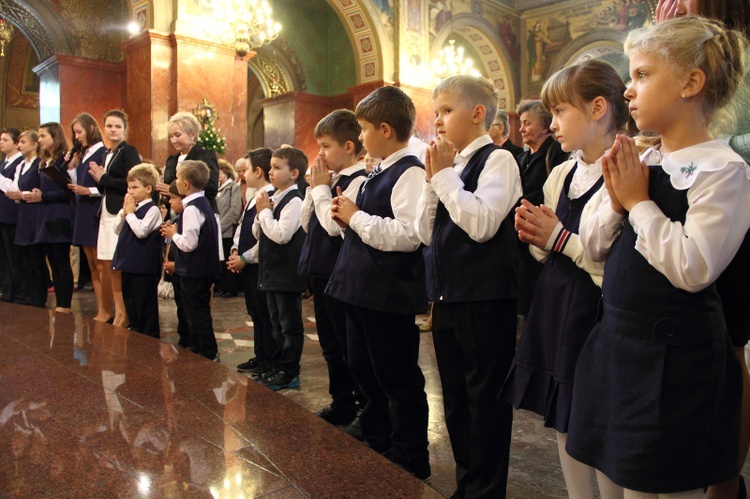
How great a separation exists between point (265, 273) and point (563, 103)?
7.77 ft

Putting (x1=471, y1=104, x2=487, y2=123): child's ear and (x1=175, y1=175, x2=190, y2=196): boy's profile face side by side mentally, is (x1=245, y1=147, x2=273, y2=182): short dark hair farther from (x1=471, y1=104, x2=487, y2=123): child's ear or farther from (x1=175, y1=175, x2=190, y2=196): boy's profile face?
(x1=471, y1=104, x2=487, y2=123): child's ear

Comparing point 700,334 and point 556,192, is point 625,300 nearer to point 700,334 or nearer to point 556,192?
point 700,334

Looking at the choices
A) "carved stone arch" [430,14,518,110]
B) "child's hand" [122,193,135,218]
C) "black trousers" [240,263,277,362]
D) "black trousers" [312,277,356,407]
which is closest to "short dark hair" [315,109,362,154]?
"black trousers" [312,277,356,407]

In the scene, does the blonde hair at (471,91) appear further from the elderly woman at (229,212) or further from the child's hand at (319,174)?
the elderly woman at (229,212)

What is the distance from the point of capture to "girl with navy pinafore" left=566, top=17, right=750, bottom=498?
130cm

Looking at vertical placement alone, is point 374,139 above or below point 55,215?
above

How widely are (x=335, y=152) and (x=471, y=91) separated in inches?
39.1

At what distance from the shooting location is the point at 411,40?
45.5 feet

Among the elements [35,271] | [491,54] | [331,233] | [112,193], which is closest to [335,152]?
[331,233]

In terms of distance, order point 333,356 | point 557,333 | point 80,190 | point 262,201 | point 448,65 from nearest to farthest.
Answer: point 557,333 < point 333,356 < point 262,201 < point 80,190 < point 448,65

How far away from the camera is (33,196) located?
591 cm

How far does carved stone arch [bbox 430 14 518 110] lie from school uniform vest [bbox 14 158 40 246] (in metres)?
11.8

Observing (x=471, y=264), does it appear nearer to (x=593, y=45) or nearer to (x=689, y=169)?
(x=689, y=169)

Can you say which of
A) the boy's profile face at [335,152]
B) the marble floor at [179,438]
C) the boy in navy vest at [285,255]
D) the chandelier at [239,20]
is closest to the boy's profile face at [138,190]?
the marble floor at [179,438]
